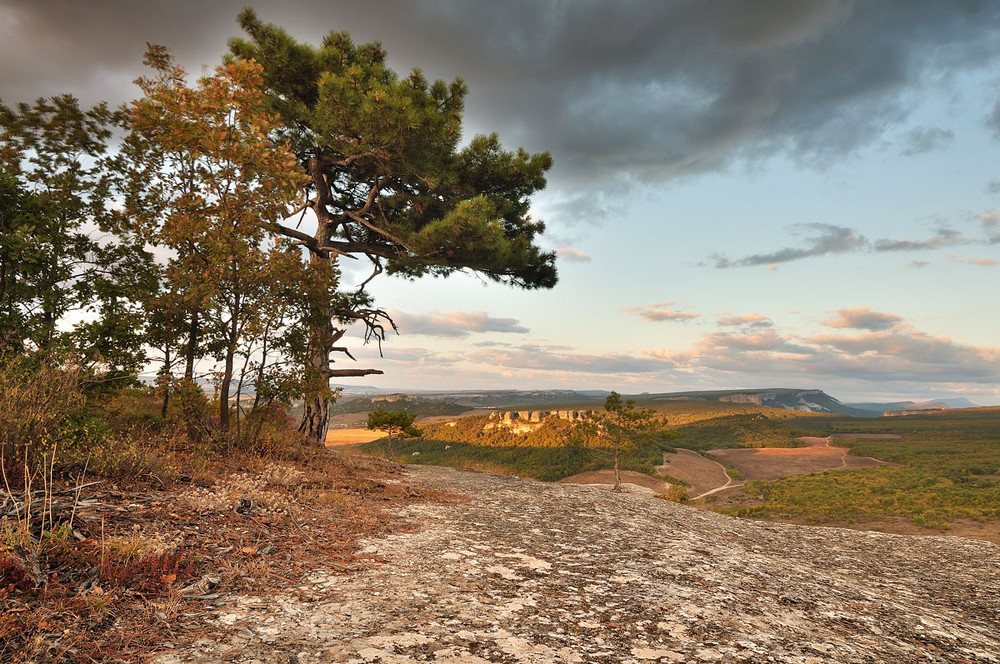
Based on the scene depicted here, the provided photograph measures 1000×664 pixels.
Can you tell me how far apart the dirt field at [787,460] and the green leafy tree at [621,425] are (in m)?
64.6

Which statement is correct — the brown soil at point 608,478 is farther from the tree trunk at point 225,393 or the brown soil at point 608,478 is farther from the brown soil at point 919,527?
the tree trunk at point 225,393

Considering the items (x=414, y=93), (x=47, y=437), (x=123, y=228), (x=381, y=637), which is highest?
(x=414, y=93)

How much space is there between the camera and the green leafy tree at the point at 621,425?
28422 millimetres

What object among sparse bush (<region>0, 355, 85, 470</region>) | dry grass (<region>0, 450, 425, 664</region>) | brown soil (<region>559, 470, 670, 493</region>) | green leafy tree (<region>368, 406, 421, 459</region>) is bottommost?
brown soil (<region>559, 470, 670, 493</region>)

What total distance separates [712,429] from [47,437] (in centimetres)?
15693

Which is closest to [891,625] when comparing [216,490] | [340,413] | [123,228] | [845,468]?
[216,490]

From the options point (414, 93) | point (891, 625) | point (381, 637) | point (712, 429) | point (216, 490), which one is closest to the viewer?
point (381, 637)

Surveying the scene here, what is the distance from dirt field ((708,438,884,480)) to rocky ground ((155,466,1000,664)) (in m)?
87.4

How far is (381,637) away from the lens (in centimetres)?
322

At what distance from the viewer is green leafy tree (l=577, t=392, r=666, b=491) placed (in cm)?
2842

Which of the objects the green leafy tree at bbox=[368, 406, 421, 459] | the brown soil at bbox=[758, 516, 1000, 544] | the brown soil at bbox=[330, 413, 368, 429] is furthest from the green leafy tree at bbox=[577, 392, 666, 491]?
the brown soil at bbox=[330, 413, 368, 429]

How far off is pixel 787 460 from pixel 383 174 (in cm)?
10995

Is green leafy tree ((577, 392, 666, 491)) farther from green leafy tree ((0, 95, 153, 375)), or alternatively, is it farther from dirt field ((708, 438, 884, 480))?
dirt field ((708, 438, 884, 480))

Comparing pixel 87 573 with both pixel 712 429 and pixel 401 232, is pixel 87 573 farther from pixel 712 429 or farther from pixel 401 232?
pixel 712 429
